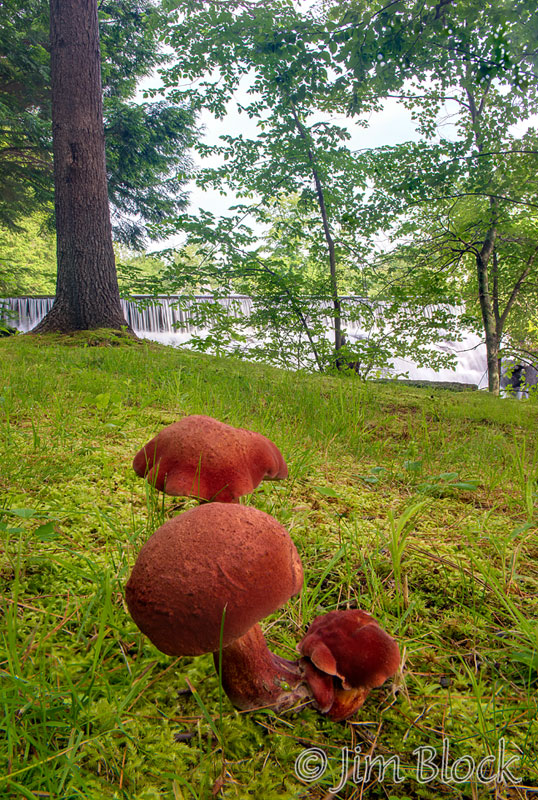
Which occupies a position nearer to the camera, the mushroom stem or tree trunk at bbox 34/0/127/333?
the mushroom stem

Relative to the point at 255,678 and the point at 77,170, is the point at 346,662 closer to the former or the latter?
the point at 255,678

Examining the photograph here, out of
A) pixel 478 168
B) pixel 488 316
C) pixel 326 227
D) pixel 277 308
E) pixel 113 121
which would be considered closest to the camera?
pixel 478 168

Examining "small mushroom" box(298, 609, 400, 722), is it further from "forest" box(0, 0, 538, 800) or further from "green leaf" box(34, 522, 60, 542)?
"green leaf" box(34, 522, 60, 542)

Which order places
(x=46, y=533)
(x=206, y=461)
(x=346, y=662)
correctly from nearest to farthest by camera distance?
(x=346, y=662), (x=206, y=461), (x=46, y=533)

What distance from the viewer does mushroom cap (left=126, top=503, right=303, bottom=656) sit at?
0.73 meters

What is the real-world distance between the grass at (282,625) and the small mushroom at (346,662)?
0.07 m

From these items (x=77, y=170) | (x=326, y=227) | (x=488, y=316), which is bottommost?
(x=488, y=316)

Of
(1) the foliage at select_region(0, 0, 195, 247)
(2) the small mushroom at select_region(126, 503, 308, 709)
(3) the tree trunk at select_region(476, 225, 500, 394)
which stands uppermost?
(1) the foliage at select_region(0, 0, 195, 247)

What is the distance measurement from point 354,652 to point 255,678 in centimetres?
22

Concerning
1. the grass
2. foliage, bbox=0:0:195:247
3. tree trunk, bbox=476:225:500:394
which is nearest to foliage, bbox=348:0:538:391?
tree trunk, bbox=476:225:500:394

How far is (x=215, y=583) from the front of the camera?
734 mm

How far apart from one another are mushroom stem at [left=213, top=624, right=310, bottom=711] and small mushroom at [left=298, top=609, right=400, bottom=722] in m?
0.05

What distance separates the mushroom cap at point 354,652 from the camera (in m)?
0.84

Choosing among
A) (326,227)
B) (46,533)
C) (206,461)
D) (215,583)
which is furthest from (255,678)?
(326,227)
